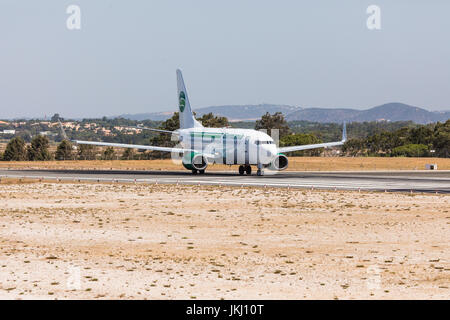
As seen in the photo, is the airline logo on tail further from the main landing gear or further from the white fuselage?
the main landing gear

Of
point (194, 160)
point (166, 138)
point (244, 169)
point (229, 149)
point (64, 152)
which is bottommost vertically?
point (244, 169)

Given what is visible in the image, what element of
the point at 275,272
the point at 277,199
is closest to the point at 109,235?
the point at 275,272

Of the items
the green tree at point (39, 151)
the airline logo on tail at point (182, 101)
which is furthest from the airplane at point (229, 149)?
the green tree at point (39, 151)

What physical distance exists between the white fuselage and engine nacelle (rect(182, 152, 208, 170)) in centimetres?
83

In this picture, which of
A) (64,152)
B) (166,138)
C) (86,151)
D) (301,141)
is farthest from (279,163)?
(301,141)

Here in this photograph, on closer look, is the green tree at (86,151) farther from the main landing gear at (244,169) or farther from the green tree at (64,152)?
the main landing gear at (244,169)

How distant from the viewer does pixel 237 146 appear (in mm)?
73375

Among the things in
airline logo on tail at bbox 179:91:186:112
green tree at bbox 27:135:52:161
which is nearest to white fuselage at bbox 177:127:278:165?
airline logo on tail at bbox 179:91:186:112

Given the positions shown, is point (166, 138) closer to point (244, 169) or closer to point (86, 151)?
point (86, 151)

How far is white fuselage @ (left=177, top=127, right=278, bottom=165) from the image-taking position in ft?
238

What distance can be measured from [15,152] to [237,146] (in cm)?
9025

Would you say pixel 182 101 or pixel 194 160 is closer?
pixel 194 160

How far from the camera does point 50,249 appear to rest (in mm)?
29484
